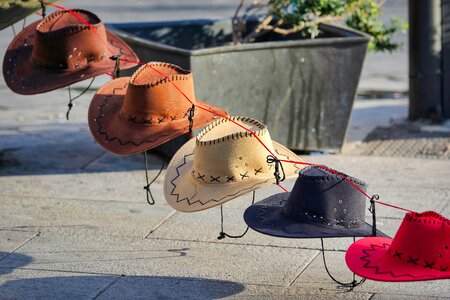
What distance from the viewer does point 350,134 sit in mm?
9219

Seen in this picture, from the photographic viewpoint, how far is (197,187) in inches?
202

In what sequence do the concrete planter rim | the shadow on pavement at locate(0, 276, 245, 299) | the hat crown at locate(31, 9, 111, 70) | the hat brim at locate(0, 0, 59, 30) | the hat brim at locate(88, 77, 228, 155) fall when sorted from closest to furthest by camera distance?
the hat brim at locate(88, 77, 228, 155)
the shadow on pavement at locate(0, 276, 245, 299)
the hat crown at locate(31, 9, 111, 70)
the hat brim at locate(0, 0, 59, 30)
the concrete planter rim

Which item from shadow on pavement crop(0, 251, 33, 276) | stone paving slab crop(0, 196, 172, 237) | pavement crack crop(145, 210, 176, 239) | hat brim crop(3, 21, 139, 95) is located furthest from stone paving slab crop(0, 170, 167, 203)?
hat brim crop(3, 21, 139, 95)

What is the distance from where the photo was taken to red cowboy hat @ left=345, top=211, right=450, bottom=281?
445cm

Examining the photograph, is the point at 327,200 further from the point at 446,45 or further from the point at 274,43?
the point at 446,45

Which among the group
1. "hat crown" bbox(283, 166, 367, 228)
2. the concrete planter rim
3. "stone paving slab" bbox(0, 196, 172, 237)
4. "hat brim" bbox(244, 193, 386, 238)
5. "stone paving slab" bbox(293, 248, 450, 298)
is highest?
the concrete planter rim

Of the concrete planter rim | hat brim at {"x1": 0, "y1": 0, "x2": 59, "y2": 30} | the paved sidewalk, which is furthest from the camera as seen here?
the concrete planter rim

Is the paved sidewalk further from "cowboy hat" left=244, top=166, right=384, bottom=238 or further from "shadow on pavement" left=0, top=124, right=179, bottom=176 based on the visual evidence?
"cowboy hat" left=244, top=166, right=384, bottom=238

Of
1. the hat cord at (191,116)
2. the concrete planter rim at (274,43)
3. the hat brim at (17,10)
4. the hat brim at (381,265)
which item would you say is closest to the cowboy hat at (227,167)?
the hat cord at (191,116)

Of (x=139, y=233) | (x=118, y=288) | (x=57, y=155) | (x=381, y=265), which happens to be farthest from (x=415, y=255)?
(x=57, y=155)

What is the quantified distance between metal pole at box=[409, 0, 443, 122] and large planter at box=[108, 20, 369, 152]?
915mm

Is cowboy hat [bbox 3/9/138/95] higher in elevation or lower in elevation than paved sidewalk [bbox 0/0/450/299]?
higher

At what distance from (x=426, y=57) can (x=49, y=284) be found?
495cm

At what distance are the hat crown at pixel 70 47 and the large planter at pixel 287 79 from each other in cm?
185
